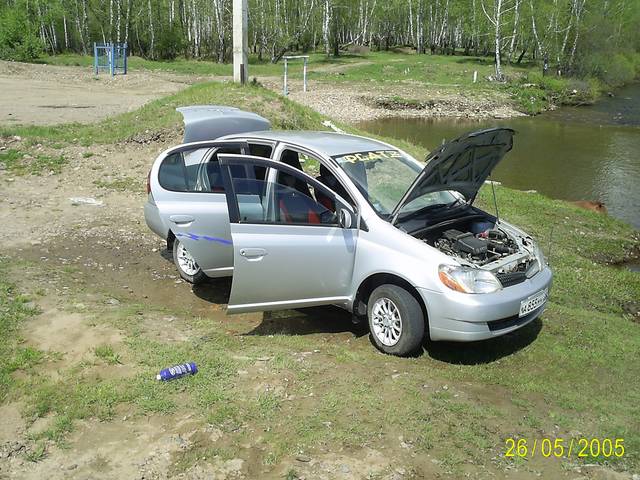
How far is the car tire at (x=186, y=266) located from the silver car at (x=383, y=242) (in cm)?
94

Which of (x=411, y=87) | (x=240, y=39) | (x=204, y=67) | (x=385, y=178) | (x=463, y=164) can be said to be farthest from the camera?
(x=204, y=67)

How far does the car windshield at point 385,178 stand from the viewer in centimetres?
594

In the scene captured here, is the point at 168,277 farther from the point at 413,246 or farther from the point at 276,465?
the point at 276,465

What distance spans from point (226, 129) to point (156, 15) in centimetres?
5325

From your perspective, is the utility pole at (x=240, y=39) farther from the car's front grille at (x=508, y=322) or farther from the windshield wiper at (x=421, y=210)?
the car's front grille at (x=508, y=322)

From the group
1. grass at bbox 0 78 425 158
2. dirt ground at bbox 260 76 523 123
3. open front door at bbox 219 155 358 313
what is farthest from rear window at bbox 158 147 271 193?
dirt ground at bbox 260 76 523 123

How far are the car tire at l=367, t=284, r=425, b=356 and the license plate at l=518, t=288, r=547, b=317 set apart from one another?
2.86ft

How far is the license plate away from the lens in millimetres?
5465

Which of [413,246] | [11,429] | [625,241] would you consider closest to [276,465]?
[11,429]

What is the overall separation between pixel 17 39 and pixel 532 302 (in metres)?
47.2

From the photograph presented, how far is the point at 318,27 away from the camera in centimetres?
6194

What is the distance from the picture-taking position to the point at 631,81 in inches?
2042

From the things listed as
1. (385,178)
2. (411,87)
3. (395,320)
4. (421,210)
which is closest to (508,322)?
(395,320)

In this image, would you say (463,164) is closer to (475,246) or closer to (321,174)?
(475,246)
